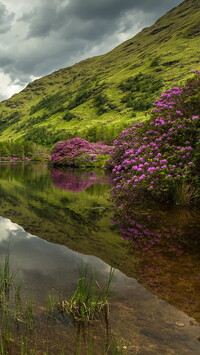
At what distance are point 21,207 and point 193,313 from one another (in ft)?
38.7

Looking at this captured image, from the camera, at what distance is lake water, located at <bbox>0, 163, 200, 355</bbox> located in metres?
3.99

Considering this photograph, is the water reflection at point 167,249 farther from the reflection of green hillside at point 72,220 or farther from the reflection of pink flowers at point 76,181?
the reflection of pink flowers at point 76,181

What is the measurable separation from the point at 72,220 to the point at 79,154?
50657mm

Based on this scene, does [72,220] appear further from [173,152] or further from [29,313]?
[29,313]

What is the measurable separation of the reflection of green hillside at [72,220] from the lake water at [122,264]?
0.04m

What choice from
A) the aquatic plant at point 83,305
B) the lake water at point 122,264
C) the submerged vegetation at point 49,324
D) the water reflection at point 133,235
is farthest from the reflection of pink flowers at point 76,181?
the aquatic plant at point 83,305

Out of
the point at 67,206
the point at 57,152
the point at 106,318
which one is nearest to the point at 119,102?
the point at 57,152

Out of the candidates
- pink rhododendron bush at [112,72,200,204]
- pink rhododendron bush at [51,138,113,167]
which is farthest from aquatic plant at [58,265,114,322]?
pink rhododendron bush at [51,138,113,167]

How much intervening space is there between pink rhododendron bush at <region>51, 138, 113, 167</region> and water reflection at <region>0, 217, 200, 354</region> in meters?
52.1

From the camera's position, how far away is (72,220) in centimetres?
1199

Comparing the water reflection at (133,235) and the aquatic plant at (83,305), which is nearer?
the aquatic plant at (83,305)

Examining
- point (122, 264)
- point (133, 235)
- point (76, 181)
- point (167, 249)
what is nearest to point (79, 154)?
point (76, 181)

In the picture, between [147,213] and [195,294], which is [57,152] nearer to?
[147,213]

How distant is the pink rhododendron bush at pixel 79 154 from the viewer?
199 feet
